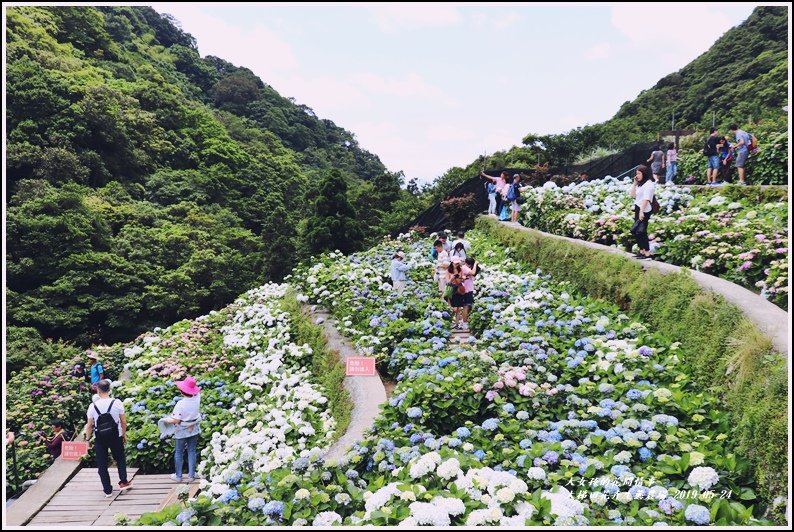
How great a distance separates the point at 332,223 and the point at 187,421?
1484 centimetres

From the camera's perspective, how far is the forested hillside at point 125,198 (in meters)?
20.6

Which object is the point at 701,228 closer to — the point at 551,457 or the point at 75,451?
the point at 551,457

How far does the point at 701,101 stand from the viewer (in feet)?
105

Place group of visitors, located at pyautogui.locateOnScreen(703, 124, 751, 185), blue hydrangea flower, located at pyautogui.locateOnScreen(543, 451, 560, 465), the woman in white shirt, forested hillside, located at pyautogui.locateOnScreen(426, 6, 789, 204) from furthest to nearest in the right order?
forested hillside, located at pyautogui.locateOnScreen(426, 6, 789, 204) < group of visitors, located at pyautogui.locateOnScreen(703, 124, 751, 185) < the woman in white shirt < blue hydrangea flower, located at pyautogui.locateOnScreen(543, 451, 560, 465)

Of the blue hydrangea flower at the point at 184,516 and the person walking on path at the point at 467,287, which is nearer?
the blue hydrangea flower at the point at 184,516

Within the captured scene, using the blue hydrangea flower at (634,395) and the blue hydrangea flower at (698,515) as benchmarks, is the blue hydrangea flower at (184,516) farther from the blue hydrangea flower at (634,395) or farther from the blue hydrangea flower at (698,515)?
the blue hydrangea flower at (634,395)

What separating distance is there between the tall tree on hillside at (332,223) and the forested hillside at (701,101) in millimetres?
4554

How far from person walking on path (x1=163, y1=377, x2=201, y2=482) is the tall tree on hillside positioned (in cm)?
1434

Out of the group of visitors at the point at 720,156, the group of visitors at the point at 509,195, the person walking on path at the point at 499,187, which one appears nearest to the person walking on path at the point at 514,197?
the group of visitors at the point at 509,195

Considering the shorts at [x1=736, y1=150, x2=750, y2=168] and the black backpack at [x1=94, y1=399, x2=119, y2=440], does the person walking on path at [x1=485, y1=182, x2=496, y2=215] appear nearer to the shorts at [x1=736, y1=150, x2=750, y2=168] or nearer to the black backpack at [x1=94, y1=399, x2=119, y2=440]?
the shorts at [x1=736, y1=150, x2=750, y2=168]

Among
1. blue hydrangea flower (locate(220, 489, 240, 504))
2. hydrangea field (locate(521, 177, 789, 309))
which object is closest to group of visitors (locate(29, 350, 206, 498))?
blue hydrangea flower (locate(220, 489, 240, 504))

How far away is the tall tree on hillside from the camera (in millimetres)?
20266

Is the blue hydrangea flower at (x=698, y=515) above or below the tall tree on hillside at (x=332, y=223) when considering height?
below

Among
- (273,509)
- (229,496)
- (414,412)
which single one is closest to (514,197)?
(414,412)
